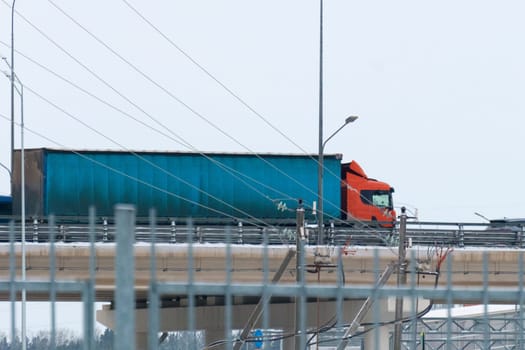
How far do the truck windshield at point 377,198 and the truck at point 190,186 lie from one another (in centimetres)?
5

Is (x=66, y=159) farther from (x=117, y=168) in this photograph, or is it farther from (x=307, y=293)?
(x=307, y=293)

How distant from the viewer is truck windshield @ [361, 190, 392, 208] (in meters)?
49.7

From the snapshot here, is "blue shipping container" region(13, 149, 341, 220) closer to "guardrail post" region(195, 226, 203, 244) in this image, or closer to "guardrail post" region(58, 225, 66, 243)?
"guardrail post" region(195, 226, 203, 244)

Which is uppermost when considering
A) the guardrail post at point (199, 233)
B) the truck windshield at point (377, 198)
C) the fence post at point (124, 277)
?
the fence post at point (124, 277)

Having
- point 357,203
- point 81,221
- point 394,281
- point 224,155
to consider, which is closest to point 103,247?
point 394,281

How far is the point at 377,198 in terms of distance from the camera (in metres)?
50.0

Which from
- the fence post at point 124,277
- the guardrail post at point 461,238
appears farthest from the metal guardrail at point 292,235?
the fence post at point 124,277

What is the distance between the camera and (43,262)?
Result: 35906 mm

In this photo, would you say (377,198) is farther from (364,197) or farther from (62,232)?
(62,232)

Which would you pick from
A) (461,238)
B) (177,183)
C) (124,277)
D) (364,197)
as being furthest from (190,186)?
(124,277)

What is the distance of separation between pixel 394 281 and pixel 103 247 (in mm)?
7622

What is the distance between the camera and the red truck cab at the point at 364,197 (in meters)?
49.2

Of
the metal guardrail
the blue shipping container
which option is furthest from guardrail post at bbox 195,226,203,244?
the blue shipping container

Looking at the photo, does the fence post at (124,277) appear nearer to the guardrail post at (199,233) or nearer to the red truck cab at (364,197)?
the guardrail post at (199,233)
